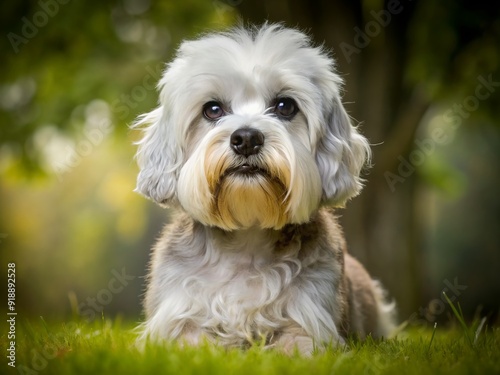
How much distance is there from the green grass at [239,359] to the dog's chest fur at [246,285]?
0.27 meters

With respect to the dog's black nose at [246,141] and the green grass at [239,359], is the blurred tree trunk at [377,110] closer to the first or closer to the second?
the green grass at [239,359]

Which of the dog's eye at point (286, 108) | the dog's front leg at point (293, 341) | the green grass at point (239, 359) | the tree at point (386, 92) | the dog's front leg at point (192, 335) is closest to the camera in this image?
the green grass at point (239, 359)

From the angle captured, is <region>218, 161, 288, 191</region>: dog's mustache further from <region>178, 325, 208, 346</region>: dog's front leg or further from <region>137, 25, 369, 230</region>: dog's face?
<region>178, 325, 208, 346</region>: dog's front leg

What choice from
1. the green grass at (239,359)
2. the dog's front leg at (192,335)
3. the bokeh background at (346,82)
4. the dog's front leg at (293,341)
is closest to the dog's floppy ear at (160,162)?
the dog's front leg at (192,335)

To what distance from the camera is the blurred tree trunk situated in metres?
7.59

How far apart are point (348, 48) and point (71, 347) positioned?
4.98m

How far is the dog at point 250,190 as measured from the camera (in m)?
3.57

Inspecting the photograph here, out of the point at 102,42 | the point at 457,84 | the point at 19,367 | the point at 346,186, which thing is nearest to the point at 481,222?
the point at 457,84

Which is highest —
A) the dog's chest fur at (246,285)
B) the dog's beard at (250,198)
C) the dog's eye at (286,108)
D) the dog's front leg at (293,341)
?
the dog's eye at (286,108)

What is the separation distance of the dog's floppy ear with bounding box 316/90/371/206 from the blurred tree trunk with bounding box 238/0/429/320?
3545 millimetres

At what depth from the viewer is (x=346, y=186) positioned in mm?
3902

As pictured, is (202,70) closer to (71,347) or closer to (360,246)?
(71,347)

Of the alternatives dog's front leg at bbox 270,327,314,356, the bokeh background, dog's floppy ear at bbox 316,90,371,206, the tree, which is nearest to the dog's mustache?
dog's floppy ear at bbox 316,90,371,206

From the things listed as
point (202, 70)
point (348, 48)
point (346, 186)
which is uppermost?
point (348, 48)
